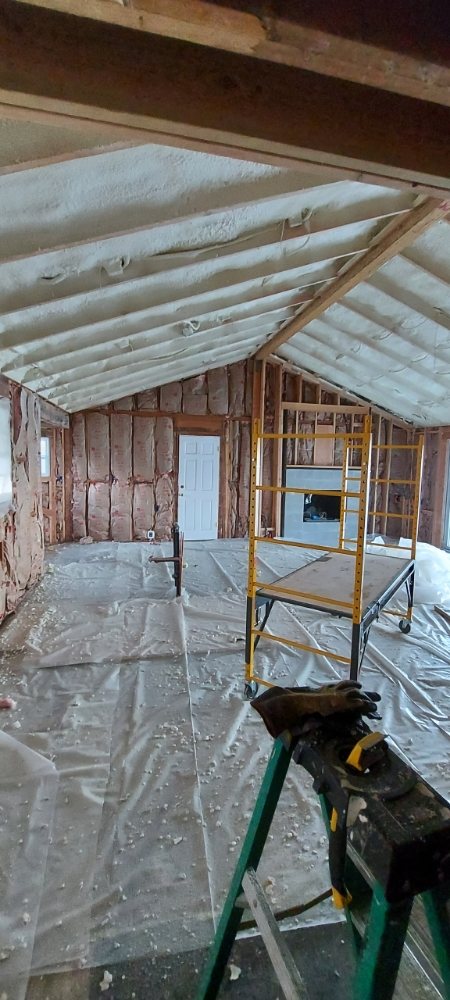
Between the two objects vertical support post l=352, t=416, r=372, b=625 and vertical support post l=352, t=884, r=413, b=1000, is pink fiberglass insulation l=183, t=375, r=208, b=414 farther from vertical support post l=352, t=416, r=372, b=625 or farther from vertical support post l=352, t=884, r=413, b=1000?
vertical support post l=352, t=884, r=413, b=1000

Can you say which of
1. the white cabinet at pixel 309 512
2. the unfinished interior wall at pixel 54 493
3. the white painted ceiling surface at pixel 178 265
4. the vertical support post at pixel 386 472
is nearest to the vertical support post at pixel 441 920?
the white painted ceiling surface at pixel 178 265

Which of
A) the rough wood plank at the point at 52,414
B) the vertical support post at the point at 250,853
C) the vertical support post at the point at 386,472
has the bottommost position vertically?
the vertical support post at the point at 250,853

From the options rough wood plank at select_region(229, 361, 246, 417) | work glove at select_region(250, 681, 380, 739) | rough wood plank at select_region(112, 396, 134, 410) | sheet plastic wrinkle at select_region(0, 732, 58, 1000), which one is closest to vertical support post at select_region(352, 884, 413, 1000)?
work glove at select_region(250, 681, 380, 739)

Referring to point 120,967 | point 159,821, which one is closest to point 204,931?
point 120,967

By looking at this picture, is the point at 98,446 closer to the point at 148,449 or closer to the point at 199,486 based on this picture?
the point at 148,449

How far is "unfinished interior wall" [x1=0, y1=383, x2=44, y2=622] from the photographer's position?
4.05 metres

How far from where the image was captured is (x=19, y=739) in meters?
2.34

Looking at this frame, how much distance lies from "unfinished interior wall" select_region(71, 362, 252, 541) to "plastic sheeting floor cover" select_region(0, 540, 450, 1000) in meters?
3.30

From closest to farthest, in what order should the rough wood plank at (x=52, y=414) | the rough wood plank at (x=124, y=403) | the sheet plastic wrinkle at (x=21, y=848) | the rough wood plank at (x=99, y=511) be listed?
the sheet plastic wrinkle at (x=21, y=848), the rough wood plank at (x=52, y=414), the rough wood plank at (x=124, y=403), the rough wood plank at (x=99, y=511)

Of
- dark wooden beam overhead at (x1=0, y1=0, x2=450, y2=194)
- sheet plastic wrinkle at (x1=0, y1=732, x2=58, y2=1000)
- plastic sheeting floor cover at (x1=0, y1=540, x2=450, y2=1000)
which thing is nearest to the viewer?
dark wooden beam overhead at (x1=0, y1=0, x2=450, y2=194)

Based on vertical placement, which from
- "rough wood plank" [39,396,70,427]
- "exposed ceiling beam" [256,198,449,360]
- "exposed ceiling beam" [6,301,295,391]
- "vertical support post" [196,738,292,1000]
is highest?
"exposed ceiling beam" [256,198,449,360]

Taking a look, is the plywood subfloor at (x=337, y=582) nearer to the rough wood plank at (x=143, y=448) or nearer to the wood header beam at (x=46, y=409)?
the wood header beam at (x=46, y=409)

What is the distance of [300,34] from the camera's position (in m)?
0.69

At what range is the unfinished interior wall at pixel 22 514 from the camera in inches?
159
